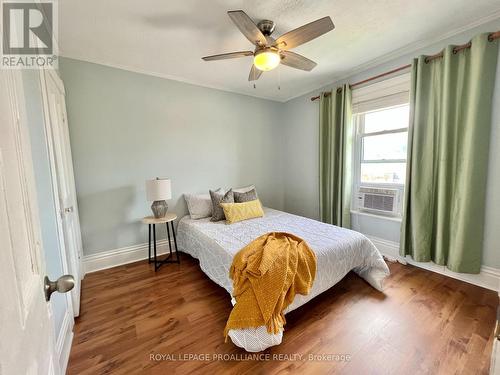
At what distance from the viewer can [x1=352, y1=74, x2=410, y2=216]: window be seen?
2.52 metres

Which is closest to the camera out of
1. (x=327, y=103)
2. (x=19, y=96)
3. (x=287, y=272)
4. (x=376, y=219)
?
(x=19, y=96)

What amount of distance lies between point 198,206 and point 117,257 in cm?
116

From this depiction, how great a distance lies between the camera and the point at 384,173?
2.74 m

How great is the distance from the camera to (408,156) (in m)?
2.36

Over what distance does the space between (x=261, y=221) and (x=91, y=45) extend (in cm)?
260

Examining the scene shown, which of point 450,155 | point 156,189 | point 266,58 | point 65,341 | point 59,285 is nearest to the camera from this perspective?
point 59,285

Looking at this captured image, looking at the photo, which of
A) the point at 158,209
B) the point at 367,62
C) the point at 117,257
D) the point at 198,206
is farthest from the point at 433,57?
the point at 117,257

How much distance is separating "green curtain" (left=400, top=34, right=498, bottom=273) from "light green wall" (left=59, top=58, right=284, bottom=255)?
7.61 feet

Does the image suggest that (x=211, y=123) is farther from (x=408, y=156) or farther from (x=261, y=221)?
(x=408, y=156)

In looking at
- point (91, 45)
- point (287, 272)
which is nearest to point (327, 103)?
point (287, 272)

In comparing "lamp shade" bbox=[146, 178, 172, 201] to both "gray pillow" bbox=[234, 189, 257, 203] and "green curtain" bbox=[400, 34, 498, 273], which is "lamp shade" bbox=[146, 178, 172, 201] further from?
"green curtain" bbox=[400, 34, 498, 273]

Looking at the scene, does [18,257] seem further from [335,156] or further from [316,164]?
[316,164]

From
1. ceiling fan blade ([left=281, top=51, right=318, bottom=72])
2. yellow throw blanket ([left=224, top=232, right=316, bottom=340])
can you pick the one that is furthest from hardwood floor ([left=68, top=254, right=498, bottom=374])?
ceiling fan blade ([left=281, top=51, right=318, bottom=72])

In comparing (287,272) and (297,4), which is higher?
(297,4)
